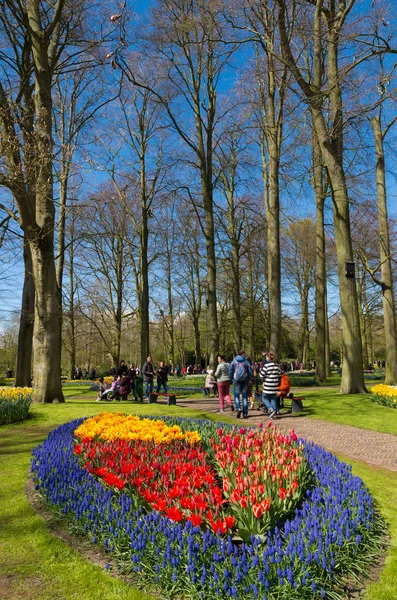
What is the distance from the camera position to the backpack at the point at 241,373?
35.7ft

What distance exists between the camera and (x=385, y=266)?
20.0 metres

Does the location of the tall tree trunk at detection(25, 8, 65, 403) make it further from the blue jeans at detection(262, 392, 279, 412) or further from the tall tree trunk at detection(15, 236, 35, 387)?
the blue jeans at detection(262, 392, 279, 412)

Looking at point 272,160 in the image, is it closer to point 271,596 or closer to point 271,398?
point 271,398

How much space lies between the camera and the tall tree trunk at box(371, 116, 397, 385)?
62.3 ft

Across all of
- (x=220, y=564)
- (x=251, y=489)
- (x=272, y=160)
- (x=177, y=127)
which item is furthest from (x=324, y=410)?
(x=177, y=127)

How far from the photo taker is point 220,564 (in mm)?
3053

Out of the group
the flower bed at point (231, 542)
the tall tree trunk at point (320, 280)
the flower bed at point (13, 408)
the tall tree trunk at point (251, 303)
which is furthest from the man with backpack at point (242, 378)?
the tall tree trunk at point (251, 303)

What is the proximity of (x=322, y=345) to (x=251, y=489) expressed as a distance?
19.0 m

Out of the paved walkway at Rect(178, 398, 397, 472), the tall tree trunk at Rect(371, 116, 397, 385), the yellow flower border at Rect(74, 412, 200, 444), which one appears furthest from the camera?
the tall tree trunk at Rect(371, 116, 397, 385)

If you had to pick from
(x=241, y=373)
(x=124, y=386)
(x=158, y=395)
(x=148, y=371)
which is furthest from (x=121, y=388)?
(x=241, y=373)

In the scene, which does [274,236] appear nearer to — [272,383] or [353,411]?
[353,411]

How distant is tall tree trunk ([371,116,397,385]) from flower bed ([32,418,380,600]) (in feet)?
50.7

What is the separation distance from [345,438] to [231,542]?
19.2 ft

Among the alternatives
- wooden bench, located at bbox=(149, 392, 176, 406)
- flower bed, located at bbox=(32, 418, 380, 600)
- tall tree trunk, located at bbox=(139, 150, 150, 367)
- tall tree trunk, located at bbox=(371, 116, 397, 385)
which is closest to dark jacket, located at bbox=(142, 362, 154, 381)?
wooden bench, located at bbox=(149, 392, 176, 406)
